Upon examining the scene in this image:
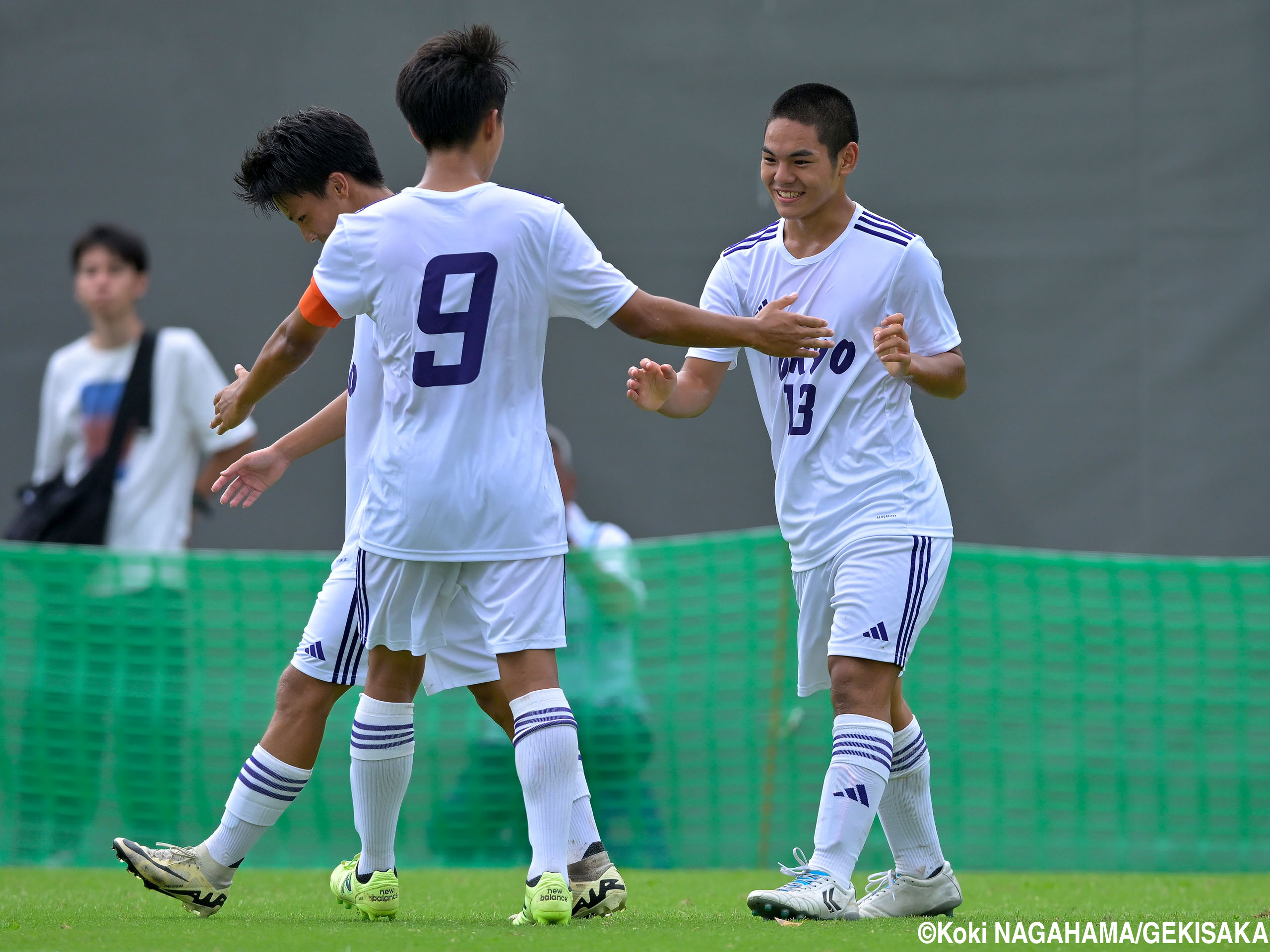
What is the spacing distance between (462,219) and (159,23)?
413 cm

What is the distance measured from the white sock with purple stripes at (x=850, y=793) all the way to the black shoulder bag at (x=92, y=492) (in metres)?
3.50

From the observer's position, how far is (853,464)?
376 centimetres

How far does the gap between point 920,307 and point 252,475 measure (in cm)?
176

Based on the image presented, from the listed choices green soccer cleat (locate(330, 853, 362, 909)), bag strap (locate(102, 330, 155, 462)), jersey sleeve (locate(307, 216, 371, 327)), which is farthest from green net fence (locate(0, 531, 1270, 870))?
jersey sleeve (locate(307, 216, 371, 327))

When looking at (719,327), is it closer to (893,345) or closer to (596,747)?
(893,345)

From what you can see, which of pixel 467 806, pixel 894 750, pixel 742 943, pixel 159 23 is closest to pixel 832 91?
pixel 894 750

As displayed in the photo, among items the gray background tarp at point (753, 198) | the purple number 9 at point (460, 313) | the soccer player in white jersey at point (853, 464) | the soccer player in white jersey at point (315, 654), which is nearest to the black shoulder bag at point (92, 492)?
the gray background tarp at point (753, 198)

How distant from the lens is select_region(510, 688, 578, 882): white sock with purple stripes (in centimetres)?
338

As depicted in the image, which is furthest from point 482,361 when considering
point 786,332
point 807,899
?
point 807,899

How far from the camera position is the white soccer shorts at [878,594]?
3.61 meters

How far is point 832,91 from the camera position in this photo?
393 cm

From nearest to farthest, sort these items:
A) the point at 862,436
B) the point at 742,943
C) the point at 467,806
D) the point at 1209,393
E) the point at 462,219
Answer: the point at 742,943
the point at 462,219
the point at 862,436
the point at 467,806
the point at 1209,393

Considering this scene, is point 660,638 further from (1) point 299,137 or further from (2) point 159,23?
(2) point 159,23

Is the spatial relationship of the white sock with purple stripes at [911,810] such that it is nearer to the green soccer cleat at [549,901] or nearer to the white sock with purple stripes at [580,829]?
the white sock with purple stripes at [580,829]
